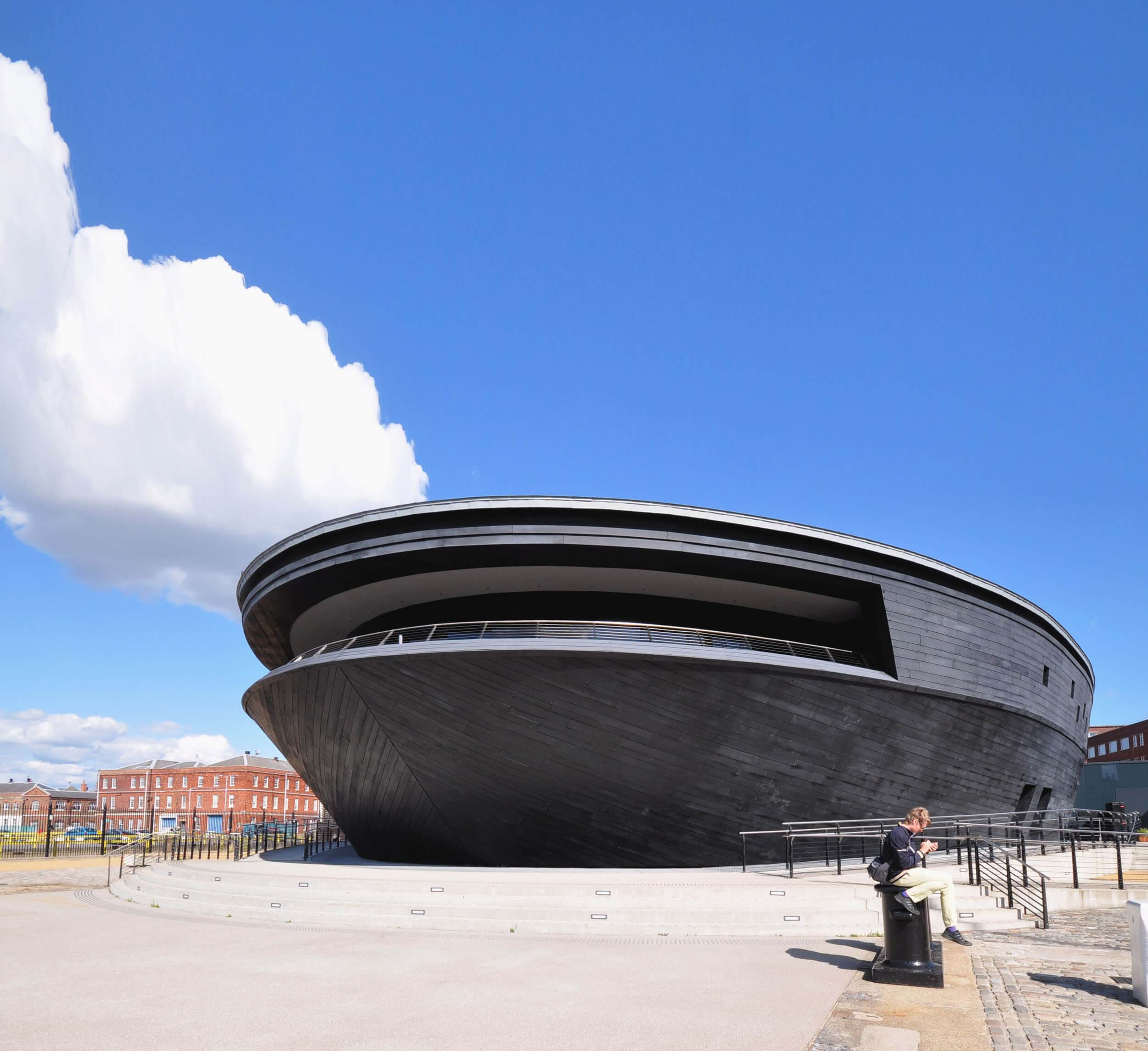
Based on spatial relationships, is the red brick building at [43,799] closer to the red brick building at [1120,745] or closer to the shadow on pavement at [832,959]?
the shadow on pavement at [832,959]

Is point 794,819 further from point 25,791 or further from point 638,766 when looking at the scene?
point 25,791

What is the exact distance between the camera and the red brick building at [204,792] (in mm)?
75438

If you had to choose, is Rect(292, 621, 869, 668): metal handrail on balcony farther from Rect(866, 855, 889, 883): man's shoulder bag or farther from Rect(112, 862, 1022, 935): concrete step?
A: Rect(866, 855, 889, 883): man's shoulder bag

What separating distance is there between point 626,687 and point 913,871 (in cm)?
721

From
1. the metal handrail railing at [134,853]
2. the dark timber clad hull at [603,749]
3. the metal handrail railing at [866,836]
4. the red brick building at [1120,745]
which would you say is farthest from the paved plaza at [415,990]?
the red brick building at [1120,745]

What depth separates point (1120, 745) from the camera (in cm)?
7031

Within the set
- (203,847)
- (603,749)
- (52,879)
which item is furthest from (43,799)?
(603,749)

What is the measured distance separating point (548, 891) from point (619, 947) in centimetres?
252

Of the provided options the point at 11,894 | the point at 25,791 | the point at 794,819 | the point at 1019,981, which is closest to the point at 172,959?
the point at 1019,981

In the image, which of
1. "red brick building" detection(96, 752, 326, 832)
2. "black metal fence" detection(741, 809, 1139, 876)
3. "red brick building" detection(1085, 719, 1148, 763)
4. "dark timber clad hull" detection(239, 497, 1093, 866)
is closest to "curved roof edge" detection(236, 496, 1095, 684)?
"dark timber clad hull" detection(239, 497, 1093, 866)

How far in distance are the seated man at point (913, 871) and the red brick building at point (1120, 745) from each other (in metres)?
65.4

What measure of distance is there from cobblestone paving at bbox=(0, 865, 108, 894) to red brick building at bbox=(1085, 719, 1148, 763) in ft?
213

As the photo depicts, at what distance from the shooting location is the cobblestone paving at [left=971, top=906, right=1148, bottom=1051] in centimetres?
524

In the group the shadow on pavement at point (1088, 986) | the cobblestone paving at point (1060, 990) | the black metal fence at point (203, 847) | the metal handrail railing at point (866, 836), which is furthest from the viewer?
the black metal fence at point (203, 847)
